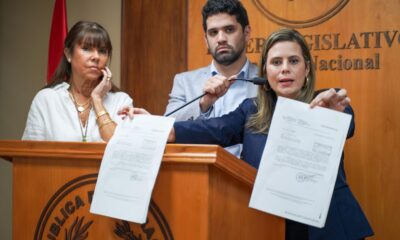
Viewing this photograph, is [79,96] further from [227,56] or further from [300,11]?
[300,11]

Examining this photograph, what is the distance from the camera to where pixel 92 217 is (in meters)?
1.68

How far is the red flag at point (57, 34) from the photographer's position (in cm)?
365

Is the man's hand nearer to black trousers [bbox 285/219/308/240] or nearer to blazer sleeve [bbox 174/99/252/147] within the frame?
blazer sleeve [bbox 174/99/252/147]

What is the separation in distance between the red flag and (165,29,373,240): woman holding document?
1.79 m

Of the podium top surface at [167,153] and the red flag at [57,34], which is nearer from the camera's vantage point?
the podium top surface at [167,153]

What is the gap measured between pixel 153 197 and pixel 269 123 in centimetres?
64

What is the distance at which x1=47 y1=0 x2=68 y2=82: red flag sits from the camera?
365 cm

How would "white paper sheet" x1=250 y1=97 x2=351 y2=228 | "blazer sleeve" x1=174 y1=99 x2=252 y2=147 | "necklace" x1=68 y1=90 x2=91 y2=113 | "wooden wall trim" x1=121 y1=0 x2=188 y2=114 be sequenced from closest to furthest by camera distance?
"white paper sheet" x1=250 y1=97 x2=351 y2=228 → "blazer sleeve" x1=174 y1=99 x2=252 y2=147 → "necklace" x1=68 y1=90 x2=91 y2=113 → "wooden wall trim" x1=121 y1=0 x2=188 y2=114

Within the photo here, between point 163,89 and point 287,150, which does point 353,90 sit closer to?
point 163,89

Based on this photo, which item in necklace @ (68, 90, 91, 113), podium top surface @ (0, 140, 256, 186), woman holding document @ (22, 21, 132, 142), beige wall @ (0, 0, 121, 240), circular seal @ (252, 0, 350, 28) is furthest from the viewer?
beige wall @ (0, 0, 121, 240)

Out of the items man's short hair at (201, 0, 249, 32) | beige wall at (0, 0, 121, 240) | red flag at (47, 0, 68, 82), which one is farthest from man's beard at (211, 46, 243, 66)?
beige wall at (0, 0, 121, 240)

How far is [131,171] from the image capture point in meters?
1.62

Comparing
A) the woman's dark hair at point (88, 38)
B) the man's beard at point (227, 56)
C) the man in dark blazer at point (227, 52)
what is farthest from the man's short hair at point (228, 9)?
the woman's dark hair at point (88, 38)

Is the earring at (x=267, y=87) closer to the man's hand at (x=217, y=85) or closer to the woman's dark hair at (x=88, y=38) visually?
the man's hand at (x=217, y=85)
